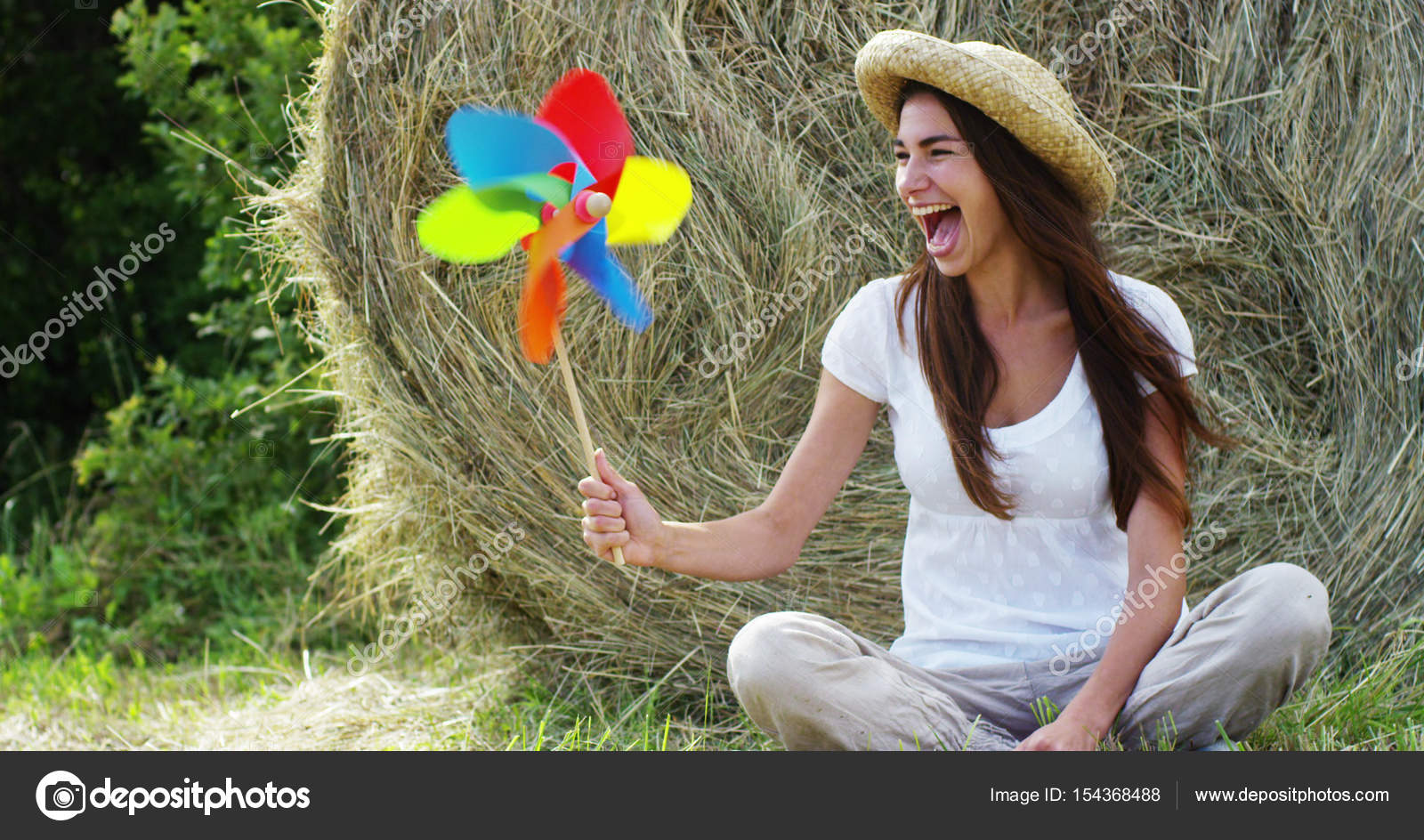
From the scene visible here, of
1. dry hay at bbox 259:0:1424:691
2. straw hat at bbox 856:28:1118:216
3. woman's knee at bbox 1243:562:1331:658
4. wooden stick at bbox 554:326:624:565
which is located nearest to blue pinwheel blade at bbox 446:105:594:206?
wooden stick at bbox 554:326:624:565

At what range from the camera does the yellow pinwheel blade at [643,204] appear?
5.43 feet

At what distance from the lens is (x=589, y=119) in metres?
1.61

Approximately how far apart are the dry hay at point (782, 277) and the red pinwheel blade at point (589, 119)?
0.67 meters

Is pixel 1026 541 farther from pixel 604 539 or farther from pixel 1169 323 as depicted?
pixel 604 539

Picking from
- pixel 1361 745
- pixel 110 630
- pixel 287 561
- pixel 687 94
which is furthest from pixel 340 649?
pixel 1361 745

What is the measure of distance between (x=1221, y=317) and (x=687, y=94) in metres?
1.02

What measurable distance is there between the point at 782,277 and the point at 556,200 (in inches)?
31.9

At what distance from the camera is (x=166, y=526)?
3270 mm

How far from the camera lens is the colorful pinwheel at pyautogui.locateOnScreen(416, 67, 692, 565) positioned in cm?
152

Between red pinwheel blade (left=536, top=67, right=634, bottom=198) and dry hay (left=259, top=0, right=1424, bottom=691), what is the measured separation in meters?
0.67

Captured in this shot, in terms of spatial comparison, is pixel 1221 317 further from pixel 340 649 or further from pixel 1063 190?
pixel 340 649

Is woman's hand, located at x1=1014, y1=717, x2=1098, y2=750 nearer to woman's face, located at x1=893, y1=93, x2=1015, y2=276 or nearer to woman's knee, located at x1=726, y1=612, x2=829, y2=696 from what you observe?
woman's knee, located at x1=726, y1=612, x2=829, y2=696

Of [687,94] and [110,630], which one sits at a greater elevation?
[687,94]

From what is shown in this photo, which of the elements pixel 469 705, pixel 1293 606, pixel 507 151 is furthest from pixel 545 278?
pixel 469 705
